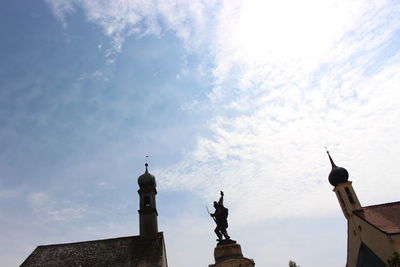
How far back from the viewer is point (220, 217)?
11.4 meters

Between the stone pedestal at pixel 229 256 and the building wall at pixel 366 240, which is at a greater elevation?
the building wall at pixel 366 240

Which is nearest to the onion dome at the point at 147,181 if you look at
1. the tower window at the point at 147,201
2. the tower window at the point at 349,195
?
the tower window at the point at 147,201

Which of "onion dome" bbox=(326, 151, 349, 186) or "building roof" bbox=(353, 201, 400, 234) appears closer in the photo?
"building roof" bbox=(353, 201, 400, 234)

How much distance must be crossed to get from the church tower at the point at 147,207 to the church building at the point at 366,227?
20351mm

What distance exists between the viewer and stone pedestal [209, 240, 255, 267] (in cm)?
975

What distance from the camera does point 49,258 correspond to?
1034 inches

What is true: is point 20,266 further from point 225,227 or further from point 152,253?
point 225,227

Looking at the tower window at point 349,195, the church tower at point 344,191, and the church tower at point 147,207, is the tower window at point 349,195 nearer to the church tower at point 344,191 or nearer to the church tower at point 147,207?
the church tower at point 344,191

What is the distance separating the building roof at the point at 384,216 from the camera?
74.7 feet

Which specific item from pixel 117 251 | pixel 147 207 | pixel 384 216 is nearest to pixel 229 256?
pixel 117 251

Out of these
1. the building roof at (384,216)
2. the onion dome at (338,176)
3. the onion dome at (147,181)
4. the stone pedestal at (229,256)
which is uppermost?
the onion dome at (147,181)

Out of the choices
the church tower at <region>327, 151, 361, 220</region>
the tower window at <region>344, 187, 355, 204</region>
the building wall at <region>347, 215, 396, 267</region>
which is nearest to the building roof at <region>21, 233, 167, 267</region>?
the building wall at <region>347, 215, 396, 267</region>

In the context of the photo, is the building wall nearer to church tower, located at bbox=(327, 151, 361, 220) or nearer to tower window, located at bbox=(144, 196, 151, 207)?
church tower, located at bbox=(327, 151, 361, 220)

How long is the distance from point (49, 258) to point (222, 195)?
2345 centimetres
